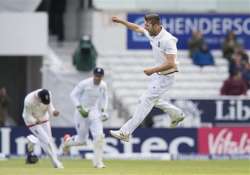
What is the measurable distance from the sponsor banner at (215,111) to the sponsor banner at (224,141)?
5.22 feet

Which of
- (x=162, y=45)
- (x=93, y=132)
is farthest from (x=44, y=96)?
(x=162, y=45)

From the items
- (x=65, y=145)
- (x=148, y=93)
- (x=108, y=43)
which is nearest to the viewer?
(x=148, y=93)

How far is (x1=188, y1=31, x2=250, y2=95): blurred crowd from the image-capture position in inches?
1155

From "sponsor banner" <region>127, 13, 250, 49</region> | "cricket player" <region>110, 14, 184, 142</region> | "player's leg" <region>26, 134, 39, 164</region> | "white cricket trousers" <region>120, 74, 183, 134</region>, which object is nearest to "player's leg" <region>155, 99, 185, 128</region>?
"cricket player" <region>110, 14, 184, 142</region>

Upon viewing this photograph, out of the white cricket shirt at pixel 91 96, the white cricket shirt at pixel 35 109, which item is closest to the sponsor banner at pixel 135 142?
the white cricket shirt at pixel 91 96

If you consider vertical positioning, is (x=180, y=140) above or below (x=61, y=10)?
below

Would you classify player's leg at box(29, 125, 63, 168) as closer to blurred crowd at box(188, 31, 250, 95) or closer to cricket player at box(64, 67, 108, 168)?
cricket player at box(64, 67, 108, 168)

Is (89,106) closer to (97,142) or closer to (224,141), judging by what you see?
(97,142)

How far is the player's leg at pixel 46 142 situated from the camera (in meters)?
21.7

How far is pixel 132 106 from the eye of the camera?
29141 mm

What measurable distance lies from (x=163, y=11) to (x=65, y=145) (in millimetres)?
9971

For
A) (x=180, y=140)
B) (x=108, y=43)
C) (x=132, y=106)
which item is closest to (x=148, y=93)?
(x=180, y=140)

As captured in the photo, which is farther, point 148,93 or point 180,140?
point 180,140

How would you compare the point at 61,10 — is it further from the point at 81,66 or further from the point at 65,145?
the point at 65,145
